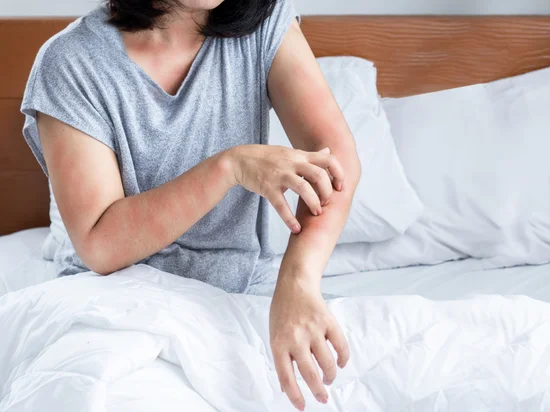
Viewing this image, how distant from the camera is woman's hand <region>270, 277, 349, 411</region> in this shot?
79 centimetres

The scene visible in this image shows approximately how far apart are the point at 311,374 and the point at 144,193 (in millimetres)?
384

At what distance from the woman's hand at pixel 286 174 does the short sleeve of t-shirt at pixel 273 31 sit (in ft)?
0.89

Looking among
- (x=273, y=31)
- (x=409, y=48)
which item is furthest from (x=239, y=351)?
(x=409, y=48)

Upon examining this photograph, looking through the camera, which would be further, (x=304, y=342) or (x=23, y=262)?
(x=23, y=262)

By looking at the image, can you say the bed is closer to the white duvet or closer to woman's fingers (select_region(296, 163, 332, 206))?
the white duvet

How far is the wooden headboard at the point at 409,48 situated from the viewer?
6.37 ft

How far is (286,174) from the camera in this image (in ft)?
3.01

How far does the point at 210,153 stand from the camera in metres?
1.19

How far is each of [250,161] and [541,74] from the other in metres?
1.19

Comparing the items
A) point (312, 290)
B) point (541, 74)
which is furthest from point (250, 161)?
point (541, 74)

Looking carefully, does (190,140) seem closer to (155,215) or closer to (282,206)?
(155,215)

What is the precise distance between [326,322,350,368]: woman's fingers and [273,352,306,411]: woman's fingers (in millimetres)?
51

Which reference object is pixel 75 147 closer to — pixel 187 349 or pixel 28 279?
pixel 187 349

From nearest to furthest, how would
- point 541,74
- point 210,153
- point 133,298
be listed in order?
point 133,298 → point 210,153 → point 541,74
